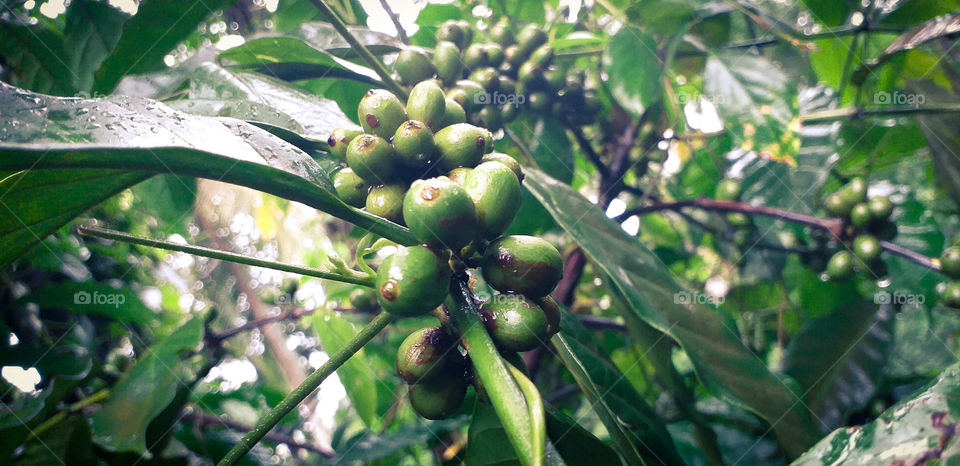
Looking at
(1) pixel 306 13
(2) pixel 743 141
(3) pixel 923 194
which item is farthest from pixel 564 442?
(3) pixel 923 194

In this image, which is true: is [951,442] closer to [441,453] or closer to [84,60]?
[441,453]

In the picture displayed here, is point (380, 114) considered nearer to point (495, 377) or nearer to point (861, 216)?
point (495, 377)

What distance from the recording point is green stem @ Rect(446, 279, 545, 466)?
50 centimetres

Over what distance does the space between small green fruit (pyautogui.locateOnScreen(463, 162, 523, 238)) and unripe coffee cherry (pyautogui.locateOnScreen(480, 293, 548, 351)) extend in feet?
0.32

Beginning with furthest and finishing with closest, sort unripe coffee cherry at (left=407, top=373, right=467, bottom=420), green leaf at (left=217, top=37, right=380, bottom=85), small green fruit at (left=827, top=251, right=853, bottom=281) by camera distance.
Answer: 1. small green fruit at (left=827, top=251, right=853, bottom=281)
2. green leaf at (left=217, top=37, right=380, bottom=85)
3. unripe coffee cherry at (left=407, top=373, right=467, bottom=420)

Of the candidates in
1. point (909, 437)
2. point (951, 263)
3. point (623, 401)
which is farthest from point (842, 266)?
point (909, 437)

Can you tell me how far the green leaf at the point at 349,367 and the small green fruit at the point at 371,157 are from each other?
2.74 ft

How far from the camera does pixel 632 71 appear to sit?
1.46 meters

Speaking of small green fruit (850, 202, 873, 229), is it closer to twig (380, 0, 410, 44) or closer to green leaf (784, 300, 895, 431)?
green leaf (784, 300, 895, 431)

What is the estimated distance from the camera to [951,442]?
0.52 m

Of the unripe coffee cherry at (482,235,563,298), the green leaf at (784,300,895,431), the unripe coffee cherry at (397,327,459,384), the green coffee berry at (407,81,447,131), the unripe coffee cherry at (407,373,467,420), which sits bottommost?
the green leaf at (784,300,895,431)

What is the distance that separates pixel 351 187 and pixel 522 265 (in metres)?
0.32

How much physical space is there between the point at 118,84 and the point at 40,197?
A: 72cm

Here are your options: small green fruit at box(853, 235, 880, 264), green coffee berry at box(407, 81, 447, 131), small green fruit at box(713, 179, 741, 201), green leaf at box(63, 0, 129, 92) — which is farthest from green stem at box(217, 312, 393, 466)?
small green fruit at box(713, 179, 741, 201)
